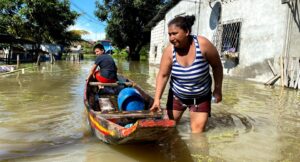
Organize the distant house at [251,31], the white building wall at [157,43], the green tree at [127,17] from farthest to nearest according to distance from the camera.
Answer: the green tree at [127,17], the white building wall at [157,43], the distant house at [251,31]

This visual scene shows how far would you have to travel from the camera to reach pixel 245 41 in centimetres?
1670

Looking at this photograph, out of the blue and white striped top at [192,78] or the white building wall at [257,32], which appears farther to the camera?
the white building wall at [257,32]

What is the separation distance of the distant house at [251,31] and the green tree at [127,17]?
1765cm

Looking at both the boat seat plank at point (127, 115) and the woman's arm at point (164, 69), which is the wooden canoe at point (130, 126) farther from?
the woman's arm at point (164, 69)

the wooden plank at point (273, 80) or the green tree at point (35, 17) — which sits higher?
the green tree at point (35, 17)

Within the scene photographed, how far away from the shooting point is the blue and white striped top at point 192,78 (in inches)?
164

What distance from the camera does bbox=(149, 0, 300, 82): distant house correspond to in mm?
13883

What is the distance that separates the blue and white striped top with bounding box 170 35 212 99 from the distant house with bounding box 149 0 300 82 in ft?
34.7

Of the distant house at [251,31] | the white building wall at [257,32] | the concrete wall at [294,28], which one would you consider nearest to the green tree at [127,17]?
the distant house at [251,31]

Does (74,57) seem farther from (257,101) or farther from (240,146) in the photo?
(240,146)

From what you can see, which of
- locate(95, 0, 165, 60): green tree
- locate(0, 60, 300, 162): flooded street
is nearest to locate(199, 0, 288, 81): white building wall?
locate(0, 60, 300, 162): flooded street

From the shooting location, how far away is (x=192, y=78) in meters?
4.21

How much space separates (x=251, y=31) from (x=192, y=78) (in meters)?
13.0

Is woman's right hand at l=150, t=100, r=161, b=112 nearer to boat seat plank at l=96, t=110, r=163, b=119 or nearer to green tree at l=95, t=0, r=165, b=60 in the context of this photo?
boat seat plank at l=96, t=110, r=163, b=119
